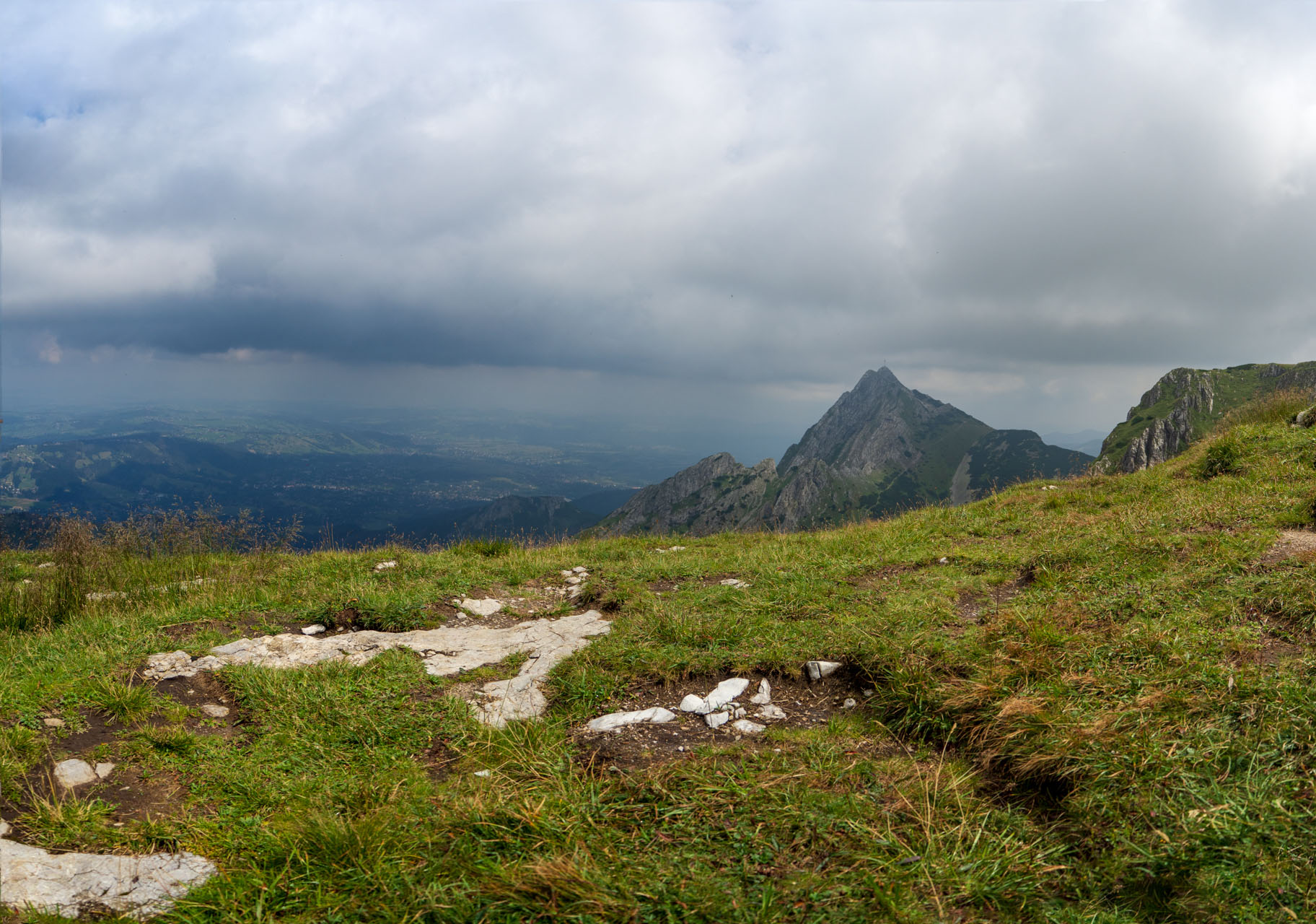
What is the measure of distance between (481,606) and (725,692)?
17.4 feet

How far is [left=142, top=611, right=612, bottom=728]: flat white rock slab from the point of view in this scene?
643 centimetres

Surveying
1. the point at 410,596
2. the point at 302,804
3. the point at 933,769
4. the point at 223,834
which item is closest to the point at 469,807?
the point at 302,804

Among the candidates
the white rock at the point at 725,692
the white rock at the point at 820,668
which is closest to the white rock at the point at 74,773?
the white rock at the point at 725,692

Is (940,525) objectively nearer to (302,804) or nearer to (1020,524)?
(1020,524)

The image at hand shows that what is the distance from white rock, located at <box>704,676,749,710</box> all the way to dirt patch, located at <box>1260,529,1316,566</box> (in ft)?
21.9

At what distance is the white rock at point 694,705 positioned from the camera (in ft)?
18.9

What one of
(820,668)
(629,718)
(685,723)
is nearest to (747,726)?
(685,723)

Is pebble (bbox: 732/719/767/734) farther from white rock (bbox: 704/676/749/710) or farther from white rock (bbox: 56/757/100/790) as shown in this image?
white rock (bbox: 56/757/100/790)

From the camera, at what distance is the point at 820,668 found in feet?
21.2

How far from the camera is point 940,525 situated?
533 inches

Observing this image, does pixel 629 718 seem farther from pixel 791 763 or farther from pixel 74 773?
pixel 74 773

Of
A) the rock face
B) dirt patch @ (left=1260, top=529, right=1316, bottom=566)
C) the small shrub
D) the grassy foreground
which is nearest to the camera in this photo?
the grassy foreground


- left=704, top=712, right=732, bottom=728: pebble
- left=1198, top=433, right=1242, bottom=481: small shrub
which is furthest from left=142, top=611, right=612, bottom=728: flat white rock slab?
left=1198, top=433, right=1242, bottom=481: small shrub

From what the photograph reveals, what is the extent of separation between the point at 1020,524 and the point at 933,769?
996cm
